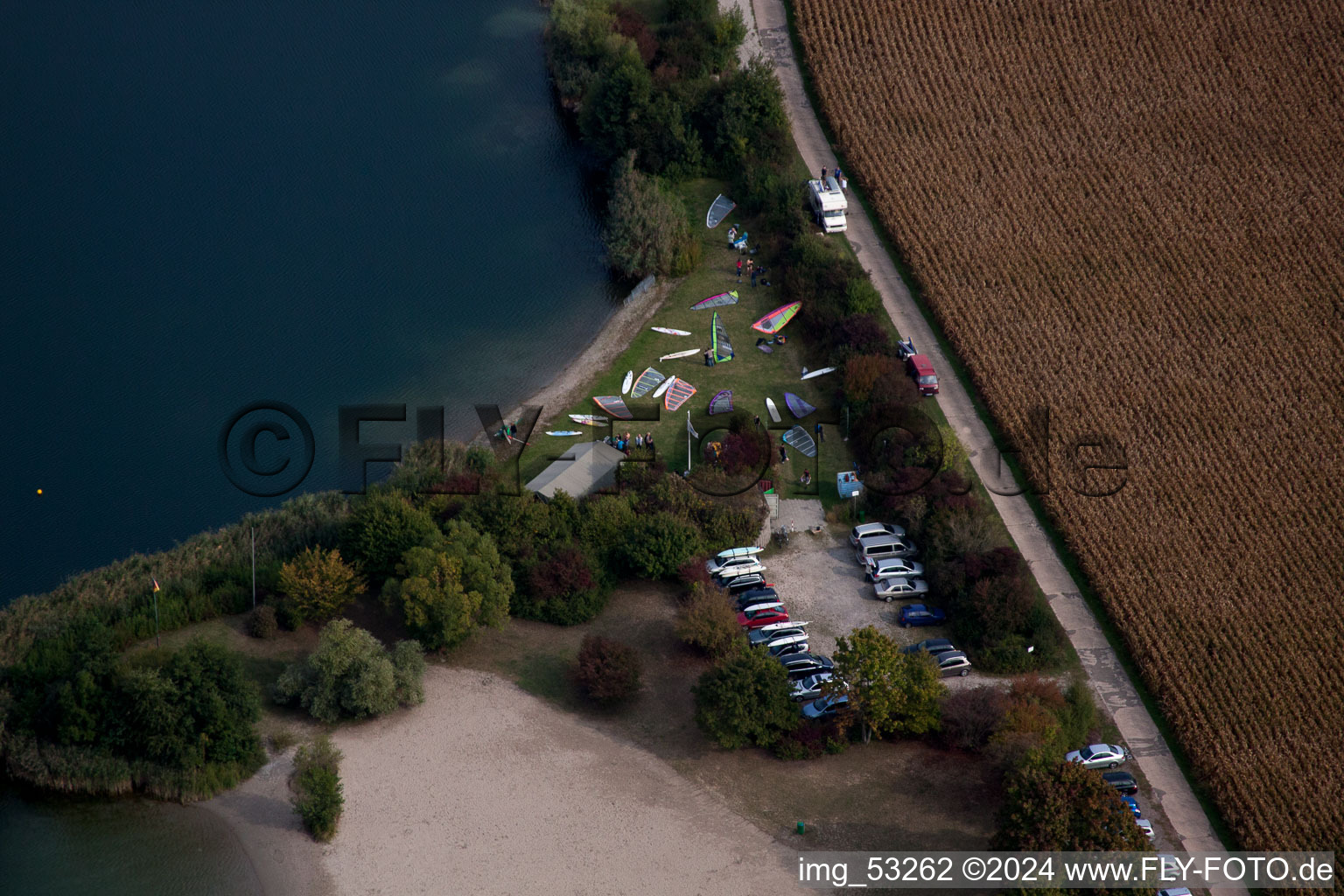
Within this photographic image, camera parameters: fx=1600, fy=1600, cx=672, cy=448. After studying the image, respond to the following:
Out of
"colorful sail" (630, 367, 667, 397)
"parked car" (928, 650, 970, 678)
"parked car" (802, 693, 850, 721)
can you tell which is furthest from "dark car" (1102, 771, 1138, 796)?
"colorful sail" (630, 367, 667, 397)

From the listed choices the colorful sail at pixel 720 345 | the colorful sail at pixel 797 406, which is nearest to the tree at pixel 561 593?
the colorful sail at pixel 797 406

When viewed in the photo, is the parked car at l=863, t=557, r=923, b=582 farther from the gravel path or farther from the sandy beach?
the sandy beach

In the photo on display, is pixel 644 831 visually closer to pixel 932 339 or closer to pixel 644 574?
pixel 644 574

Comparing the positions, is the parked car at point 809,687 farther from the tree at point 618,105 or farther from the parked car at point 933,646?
the tree at point 618,105

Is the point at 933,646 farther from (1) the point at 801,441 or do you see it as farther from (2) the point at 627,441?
(2) the point at 627,441

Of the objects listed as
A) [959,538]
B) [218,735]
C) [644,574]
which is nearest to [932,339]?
[959,538]

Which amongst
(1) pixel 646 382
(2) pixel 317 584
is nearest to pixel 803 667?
(2) pixel 317 584
